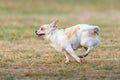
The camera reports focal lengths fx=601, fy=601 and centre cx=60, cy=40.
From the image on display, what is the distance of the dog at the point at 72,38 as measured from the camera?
1251 cm

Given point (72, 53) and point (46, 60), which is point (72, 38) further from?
point (46, 60)

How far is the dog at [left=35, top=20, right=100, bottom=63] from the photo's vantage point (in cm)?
1251

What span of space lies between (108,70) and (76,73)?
0.74 metres

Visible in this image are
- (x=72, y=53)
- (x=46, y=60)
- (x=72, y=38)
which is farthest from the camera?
(x=46, y=60)

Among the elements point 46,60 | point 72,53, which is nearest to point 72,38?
point 72,53

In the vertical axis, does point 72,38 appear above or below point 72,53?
above

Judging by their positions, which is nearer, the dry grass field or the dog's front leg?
the dry grass field

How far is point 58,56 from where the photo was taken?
13.8 meters

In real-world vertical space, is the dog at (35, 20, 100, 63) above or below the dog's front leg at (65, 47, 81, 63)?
above

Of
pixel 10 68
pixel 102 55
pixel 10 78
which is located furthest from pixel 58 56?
pixel 10 78

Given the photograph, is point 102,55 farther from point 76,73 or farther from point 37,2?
point 37,2

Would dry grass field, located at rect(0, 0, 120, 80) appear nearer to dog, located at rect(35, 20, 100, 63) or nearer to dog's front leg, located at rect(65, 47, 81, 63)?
dog's front leg, located at rect(65, 47, 81, 63)

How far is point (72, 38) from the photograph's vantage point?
12.6 meters

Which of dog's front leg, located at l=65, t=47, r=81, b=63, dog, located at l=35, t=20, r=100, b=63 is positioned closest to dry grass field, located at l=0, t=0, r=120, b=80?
dog's front leg, located at l=65, t=47, r=81, b=63
